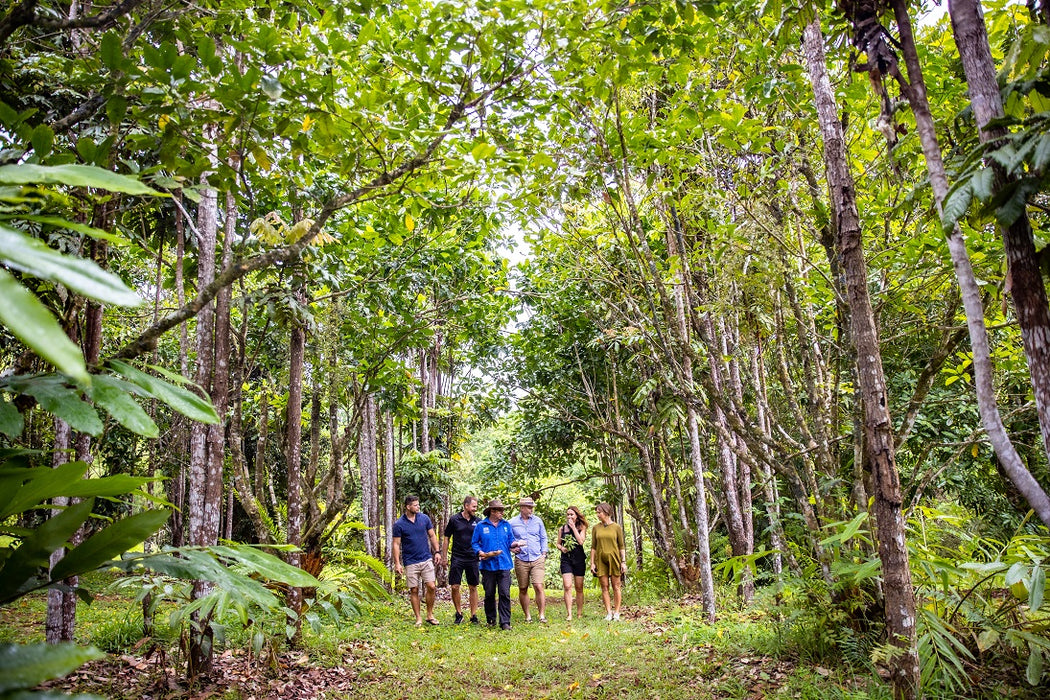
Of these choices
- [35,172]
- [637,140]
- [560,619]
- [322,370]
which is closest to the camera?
[35,172]

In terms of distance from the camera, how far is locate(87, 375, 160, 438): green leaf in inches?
36.1

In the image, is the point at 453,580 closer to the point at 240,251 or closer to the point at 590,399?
the point at 590,399

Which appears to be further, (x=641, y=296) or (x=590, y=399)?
(x=590, y=399)

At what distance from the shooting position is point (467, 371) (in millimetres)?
15008

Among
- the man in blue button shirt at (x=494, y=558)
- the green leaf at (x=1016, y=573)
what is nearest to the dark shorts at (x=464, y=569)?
the man in blue button shirt at (x=494, y=558)

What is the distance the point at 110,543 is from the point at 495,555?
7.94m

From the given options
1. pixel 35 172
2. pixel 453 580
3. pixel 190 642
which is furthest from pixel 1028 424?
pixel 35 172

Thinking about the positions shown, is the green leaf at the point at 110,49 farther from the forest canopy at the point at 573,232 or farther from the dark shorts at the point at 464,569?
the dark shorts at the point at 464,569

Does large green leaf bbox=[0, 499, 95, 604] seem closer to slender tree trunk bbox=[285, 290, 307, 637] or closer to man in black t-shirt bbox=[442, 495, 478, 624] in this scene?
slender tree trunk bbox=[285, 290, 307, 637]

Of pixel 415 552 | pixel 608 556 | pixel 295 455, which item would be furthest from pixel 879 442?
pixel 415 552

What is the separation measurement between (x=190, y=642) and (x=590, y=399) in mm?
7842

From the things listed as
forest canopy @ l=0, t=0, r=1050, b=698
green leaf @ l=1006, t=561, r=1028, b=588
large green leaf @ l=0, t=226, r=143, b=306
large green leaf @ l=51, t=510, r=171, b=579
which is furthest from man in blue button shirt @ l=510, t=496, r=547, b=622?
large green leaf @ l=0, t=226, r=143, b=306

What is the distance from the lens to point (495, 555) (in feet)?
28.0

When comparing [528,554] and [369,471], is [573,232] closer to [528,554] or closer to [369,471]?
[528,554]
